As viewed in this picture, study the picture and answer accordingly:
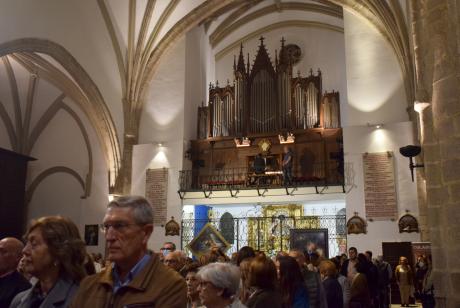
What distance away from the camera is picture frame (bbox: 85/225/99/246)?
16.9 metres

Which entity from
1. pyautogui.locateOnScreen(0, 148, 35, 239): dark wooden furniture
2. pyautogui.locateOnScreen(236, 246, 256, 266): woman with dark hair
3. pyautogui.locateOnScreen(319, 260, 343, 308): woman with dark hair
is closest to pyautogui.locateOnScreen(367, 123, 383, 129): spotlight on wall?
pyautogui.locateOnScreen(319, 260, 343, 308): woman with dark hair

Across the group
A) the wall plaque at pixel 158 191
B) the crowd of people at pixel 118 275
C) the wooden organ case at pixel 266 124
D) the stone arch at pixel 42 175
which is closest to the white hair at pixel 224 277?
the crowd of people at pixel 118 275

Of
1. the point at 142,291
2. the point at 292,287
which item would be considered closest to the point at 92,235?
the point at 292,287

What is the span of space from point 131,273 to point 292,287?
2198 mm

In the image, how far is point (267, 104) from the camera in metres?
15.8

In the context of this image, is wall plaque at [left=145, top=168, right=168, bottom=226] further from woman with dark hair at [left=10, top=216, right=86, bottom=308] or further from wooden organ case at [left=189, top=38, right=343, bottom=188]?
woman with dark hair at [left=10, top=216, right=86, bottom=308]

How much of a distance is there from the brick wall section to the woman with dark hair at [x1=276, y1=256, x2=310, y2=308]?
2.11 metres

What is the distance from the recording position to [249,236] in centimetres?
1544

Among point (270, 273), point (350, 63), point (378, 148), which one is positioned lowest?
point (270, 273)

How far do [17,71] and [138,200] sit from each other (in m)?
17.3

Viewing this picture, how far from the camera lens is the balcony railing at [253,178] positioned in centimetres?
1408

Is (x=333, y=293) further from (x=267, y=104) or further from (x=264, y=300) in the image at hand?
(x=267, y=104)

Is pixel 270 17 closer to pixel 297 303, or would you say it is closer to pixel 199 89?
pixel 199 89

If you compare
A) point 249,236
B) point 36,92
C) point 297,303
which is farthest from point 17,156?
point 297,303
